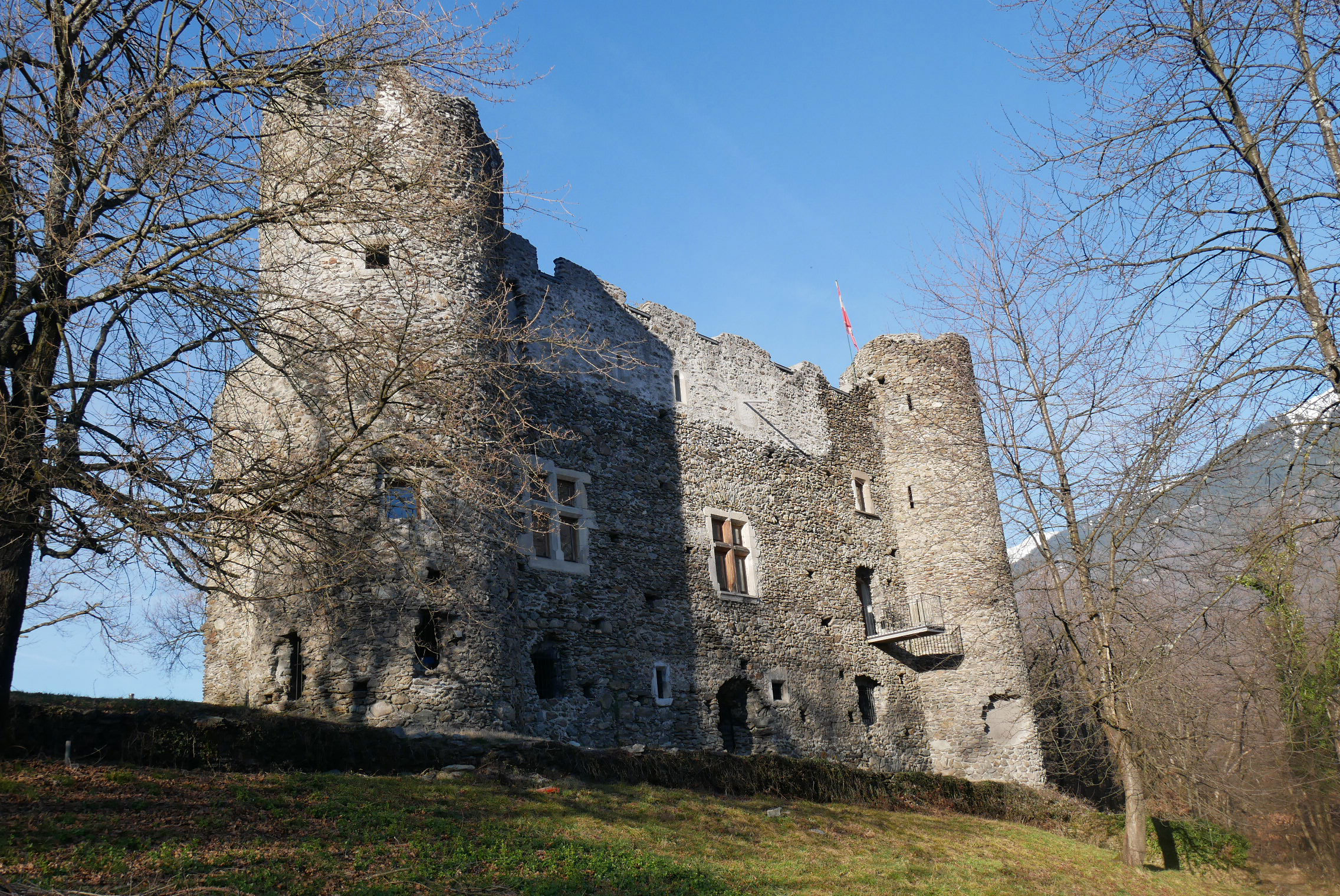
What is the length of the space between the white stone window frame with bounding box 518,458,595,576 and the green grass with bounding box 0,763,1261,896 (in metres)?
4.98

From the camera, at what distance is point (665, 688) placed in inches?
669

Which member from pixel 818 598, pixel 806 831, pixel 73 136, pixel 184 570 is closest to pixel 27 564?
pixel 184 570

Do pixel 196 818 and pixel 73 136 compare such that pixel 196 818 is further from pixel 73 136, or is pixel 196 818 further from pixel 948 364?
pixel 948 364

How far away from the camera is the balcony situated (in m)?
21.4

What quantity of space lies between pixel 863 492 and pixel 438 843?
16522 mm

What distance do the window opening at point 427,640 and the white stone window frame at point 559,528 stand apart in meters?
2.27

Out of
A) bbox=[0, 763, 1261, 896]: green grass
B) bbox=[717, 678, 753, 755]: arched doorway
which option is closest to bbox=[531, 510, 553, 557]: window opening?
bbox=[717, 678, 753, 755]: arched doorway

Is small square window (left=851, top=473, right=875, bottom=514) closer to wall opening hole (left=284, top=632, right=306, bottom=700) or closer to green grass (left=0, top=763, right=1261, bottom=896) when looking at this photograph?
green grass (left=0, top=763, right=1261, bottom=896)

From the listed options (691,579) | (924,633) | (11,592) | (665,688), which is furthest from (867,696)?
(11,592)

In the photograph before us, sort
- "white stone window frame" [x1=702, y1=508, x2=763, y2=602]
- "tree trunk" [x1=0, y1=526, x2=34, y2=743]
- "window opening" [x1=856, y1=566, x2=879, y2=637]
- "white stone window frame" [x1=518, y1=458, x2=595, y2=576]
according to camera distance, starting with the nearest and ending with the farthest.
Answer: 1. "tree trunk" [x1=0, y1=526, x2=34, y2=743]
2. "white stone window frame" [x1=518, y1=458, x2=595, y2=576]
3. "white stone window frame" [x1=702, y1=508, x2=763, y2=602]
4. "window opening" [x1=856, y1=566, x2=879, y2=637]

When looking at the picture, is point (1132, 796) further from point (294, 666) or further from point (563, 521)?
point (294, 666)

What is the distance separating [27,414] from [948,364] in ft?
67.3

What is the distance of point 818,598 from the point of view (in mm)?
20828

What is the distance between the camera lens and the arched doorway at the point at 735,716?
59.3 ft
